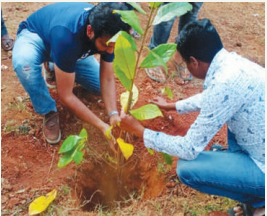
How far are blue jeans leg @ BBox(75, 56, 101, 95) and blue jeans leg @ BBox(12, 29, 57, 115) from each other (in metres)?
0.26

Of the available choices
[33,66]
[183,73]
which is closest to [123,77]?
[33,66]

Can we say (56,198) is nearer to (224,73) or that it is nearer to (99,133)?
(99,133)

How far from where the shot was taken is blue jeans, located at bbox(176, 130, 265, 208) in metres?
1.54

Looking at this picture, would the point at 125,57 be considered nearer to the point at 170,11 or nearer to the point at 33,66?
the point at 170,11

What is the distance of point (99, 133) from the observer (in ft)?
Answer: 7.29

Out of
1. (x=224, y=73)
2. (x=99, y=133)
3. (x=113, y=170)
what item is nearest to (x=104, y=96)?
(x=99, y=133)

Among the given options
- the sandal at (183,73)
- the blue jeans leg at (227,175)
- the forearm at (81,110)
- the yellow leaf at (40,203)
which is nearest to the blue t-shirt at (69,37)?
the forearm at (81,110)

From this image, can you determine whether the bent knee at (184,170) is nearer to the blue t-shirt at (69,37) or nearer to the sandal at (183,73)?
the blue t-shirt at (69,37)

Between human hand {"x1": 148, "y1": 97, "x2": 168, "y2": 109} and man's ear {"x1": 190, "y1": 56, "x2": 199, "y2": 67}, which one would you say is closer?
man's ear {"x1": 190, "y1": 56, "x2": 199, "y2": 67}

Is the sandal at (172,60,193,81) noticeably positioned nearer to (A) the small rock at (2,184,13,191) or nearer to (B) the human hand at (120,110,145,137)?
(B) the human hand at (120,110,145,137)

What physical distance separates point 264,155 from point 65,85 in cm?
110

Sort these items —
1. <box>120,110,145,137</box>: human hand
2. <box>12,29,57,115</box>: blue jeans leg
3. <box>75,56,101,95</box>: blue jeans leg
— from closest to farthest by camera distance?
<box>120,110,145,137</box>: human hand, <box>12,29,57,115</box>: blue jeans leg, <box>75,56,101,95</box>: blue jeans leg

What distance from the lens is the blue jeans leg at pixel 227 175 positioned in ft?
5.04

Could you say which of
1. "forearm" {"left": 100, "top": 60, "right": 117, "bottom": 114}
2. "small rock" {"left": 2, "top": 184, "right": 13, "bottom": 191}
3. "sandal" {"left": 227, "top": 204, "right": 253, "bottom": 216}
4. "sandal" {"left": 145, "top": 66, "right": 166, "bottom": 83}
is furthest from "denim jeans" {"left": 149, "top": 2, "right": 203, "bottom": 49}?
"small rock" {"left": 2, "top": 184, "right": 13, "bottom": 191}
